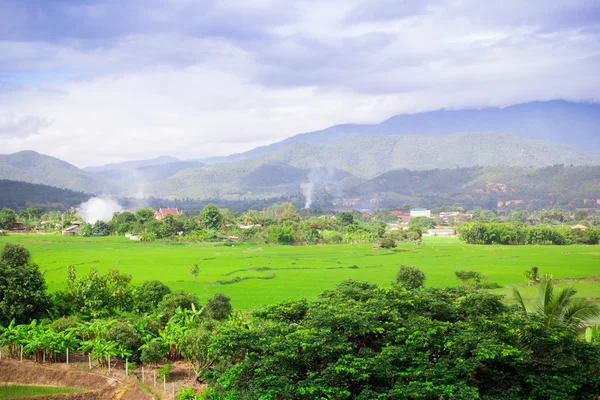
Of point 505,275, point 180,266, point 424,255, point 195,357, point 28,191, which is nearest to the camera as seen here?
point 195,357

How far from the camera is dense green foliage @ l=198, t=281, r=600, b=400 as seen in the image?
434 inches

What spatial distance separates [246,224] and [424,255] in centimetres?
4416

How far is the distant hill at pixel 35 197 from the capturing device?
148m

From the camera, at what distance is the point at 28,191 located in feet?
549

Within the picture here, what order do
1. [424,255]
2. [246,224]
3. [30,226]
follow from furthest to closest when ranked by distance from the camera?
[246,224] < [30,226] < [424,255]

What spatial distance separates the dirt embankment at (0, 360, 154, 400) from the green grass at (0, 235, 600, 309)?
38.5 ft

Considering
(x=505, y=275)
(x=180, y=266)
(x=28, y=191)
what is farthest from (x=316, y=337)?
(x=28, y=191)

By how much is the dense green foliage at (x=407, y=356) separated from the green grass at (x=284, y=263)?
15068 millimetres

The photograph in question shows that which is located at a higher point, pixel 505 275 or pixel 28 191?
pixel 28 191

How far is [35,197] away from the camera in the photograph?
16362 centimetres

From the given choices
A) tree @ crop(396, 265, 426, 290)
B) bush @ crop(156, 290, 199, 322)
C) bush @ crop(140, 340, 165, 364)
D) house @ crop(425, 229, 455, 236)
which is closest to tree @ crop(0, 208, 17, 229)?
house @ crop(425, 229, 455, 236)

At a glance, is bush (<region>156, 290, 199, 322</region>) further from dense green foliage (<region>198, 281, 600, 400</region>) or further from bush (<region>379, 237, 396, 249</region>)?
bush (<region>379, 237, 396, 249</region>)

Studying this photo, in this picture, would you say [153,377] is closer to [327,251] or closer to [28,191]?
[327,251]

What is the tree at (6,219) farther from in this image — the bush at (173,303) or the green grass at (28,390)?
the green grass at (28,390)
